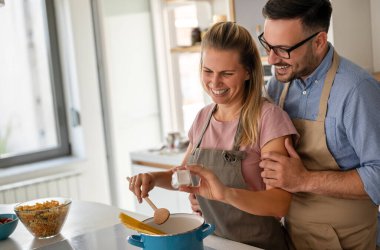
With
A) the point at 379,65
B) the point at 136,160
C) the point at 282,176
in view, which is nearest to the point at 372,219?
the point at 282,176

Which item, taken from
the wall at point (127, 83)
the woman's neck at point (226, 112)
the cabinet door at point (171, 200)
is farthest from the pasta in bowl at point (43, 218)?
the wall at point (127, 83)

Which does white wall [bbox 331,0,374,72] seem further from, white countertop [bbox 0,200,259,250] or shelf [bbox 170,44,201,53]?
white countertop [bbox 0,200,259,250]

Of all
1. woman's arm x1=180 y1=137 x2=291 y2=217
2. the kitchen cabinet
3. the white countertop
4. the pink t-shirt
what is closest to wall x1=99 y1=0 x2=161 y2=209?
the kitchen cabinet

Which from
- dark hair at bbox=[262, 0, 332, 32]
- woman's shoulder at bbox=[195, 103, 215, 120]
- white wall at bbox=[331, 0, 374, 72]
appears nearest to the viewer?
dark hair at bbox=[262, 0, 332, 32]

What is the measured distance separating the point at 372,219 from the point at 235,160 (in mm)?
450

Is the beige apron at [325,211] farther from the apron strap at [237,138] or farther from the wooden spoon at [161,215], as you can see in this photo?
the wooden spoon at [161,215]

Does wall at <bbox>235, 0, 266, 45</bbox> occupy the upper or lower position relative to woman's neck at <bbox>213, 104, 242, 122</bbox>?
upper

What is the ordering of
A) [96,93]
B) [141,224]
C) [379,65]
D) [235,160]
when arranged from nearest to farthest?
[141,224] < [235,160] < [379,65] < [96,93]

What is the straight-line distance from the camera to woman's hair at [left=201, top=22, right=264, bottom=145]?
5.05 feet

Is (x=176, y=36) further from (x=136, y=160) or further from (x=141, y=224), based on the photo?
(x=141, y=224)

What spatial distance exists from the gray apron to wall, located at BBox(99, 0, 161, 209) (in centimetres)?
244

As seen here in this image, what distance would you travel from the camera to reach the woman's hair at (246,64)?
154 centimetres

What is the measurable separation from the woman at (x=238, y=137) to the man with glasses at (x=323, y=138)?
6cm

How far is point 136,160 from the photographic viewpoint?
140 inches
